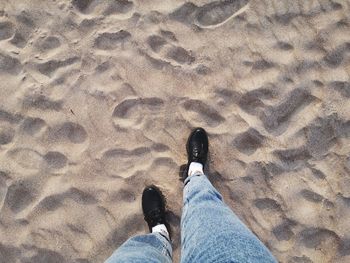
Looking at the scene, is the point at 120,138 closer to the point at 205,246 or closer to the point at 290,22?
the point at 205,246

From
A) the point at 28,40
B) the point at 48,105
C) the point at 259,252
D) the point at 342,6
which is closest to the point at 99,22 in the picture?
the point at 28,40

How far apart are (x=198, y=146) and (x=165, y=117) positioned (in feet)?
0.86

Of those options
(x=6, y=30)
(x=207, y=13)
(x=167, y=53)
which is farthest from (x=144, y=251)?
(x=6, y=30)

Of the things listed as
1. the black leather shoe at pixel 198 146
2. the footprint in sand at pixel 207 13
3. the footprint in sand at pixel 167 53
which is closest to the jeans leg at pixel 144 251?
the black leather shoe at pixel 198 146

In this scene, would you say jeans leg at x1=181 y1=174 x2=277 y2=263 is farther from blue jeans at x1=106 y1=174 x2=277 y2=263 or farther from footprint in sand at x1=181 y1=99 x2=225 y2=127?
footprint in sand at x1=181 y1=99 x2=225 y2=127

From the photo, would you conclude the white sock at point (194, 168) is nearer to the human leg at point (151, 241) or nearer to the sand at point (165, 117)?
the sand at point (165, 117)

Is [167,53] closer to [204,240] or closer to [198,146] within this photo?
[198,146]

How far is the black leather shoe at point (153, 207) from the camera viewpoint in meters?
1.87

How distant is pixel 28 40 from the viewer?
209cm

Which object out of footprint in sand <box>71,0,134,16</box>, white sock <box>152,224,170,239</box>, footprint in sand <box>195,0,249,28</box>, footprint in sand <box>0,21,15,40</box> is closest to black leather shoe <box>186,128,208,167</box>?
white sock <box>152,224,170,239</box>

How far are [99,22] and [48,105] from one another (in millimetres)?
573

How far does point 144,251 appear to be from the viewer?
148 centimetres

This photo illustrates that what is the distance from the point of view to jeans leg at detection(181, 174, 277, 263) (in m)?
1.21

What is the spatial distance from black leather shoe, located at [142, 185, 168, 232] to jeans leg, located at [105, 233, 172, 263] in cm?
14
